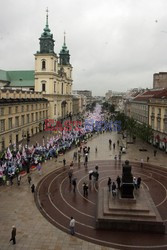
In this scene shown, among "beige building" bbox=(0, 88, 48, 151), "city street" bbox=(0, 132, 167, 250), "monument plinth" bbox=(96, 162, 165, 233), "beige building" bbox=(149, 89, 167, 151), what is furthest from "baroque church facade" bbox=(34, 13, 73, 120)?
"monument plinth" bbox=(96, 162, 165, 233)

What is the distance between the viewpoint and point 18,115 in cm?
5181

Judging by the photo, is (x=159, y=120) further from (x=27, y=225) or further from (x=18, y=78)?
(x=18, y=78)

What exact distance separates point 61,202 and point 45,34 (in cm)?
6652

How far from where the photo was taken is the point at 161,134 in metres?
47.7

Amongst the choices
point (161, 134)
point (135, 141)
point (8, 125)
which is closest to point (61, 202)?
point (8, 125)

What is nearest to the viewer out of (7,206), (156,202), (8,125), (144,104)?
(7,206)

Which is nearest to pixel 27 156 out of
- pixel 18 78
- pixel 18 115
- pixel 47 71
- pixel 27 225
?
pixel 27 225

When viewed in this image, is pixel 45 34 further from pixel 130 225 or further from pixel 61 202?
pixel 130 225

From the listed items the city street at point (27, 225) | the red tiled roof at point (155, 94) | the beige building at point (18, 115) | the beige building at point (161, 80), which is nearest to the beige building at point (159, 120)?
the red tiled roof at point (155, 94)

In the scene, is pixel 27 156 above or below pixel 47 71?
below

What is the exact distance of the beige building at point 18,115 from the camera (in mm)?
44750

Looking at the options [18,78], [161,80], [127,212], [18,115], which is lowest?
[127,212]

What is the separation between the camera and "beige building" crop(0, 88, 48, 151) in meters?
44.8

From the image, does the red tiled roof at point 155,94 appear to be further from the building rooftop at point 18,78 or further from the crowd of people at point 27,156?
the building rooftop at point 18,78
